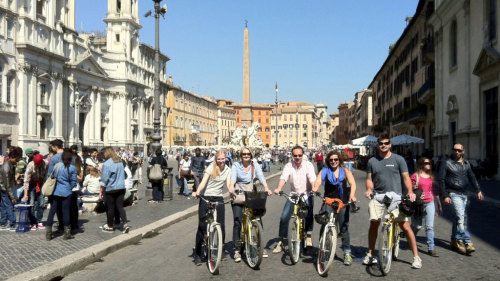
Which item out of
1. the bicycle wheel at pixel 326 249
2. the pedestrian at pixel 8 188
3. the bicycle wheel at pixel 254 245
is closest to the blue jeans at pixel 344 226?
the bicycle wheel at pixel 326 249

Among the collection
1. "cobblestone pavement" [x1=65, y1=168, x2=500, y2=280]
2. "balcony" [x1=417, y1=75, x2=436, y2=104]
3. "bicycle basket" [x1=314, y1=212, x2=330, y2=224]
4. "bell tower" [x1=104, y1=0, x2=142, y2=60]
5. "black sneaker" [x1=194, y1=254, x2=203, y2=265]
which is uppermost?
"bell tower" [x1=104, y1=0, x2=142, y2=60]

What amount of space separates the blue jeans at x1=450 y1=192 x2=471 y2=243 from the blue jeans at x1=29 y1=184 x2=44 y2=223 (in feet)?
24.9

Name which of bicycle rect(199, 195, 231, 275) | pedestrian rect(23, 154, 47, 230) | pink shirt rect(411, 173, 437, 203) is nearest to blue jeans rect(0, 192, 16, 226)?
pedestrian rect(23, 154, 47, 230)

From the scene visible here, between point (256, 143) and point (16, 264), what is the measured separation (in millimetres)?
54412

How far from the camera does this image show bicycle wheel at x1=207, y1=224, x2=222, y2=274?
6.59 m

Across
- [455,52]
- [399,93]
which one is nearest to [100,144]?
[399,93]

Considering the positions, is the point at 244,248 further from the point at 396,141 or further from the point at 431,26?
the point at 431,26

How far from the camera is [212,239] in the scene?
268 inches

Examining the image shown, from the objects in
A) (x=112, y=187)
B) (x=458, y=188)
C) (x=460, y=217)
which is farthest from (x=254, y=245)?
(x=112, y=187)

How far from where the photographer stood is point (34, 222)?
10289mm

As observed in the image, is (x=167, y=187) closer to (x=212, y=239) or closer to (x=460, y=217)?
(x=212, y=239)

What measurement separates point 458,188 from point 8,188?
7.90m

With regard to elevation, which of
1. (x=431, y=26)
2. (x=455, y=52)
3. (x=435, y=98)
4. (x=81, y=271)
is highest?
(x=431, y=26)

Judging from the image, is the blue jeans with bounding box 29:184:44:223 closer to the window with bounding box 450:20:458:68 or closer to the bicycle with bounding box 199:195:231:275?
the bicycle with bounding box 199:195:231:275
